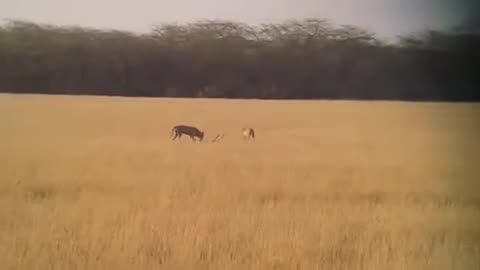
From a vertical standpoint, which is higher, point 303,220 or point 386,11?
point 386,11

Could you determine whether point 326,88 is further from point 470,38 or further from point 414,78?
point 470,38

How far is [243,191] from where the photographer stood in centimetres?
110

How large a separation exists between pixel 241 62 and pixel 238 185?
9.1 inches

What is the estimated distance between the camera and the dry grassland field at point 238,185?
1065 millimetres

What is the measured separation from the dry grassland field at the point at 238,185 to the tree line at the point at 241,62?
0.08 feet

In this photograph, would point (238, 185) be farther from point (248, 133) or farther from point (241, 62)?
point (241, 62)

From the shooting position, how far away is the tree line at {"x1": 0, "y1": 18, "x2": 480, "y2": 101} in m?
1.10

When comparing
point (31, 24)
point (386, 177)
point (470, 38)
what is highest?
point (470, 38)

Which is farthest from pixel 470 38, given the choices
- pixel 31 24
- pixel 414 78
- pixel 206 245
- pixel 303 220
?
pixel 31 24

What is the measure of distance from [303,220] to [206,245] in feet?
0.60

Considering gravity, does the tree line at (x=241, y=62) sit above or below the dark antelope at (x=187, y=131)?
above

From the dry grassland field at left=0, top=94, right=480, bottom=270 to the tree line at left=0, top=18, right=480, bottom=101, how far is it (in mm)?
25

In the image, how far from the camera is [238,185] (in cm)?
110

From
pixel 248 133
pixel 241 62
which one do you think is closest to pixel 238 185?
pixel 248 133
